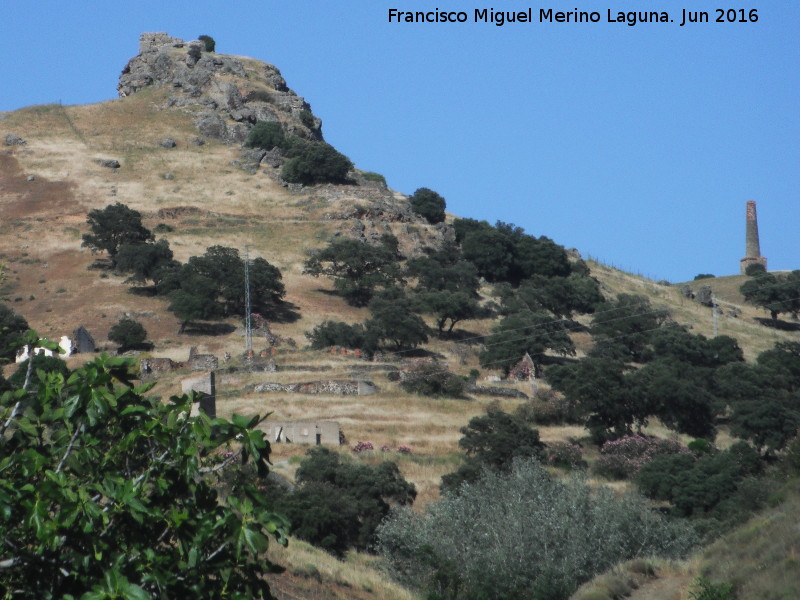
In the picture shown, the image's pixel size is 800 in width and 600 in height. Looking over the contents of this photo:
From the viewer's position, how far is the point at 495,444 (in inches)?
1591

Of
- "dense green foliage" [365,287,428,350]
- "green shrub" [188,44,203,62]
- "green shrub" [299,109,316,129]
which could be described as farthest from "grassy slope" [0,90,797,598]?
"green shrub" [299,109,316,129]

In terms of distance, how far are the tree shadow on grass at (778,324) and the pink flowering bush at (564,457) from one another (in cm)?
4682

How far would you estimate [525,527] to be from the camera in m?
28.0

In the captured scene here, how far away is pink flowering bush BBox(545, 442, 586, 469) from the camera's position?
4153 centimetres

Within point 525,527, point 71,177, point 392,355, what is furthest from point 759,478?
point 71,177

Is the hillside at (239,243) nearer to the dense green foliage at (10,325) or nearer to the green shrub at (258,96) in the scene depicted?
the green shrub at (258,96)

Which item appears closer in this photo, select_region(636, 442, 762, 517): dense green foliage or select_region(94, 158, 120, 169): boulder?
select_region(636, 442, 762, 517): dense green foliage

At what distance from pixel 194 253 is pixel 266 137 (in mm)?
25226

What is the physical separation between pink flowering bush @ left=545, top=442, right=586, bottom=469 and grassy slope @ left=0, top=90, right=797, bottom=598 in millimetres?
2660

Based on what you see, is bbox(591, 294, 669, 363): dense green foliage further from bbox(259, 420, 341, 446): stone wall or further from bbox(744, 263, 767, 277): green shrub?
bbox(259, 420, 341, 446): stone wall

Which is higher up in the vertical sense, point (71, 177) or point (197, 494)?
point (71, 177)

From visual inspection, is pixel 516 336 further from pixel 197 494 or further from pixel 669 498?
pixel 197 494

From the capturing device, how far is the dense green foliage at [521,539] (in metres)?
25.3

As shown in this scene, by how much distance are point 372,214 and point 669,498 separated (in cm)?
5076
